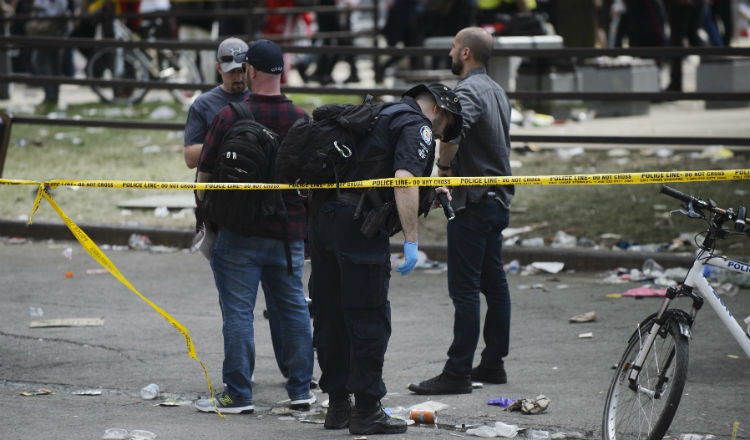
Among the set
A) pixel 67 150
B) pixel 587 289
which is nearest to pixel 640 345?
pixel 587 289

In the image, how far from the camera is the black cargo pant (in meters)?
5.25

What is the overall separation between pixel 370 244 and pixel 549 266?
4.10 metres

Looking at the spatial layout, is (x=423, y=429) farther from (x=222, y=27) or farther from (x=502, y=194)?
(x=222, y=27)

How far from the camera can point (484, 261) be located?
251 inches

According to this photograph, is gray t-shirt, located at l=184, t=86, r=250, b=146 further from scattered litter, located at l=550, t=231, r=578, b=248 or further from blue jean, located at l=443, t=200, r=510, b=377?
scattered litter, located at l=550, t=231, r=578, b=248

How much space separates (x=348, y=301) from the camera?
529 cm

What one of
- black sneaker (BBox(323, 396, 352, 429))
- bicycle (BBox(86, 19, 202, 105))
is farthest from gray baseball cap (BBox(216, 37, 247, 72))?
bicycle (BBox(86, 19, 202, 105))

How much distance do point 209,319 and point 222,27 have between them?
11208 mm

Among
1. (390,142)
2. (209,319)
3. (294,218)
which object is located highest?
(390,142)

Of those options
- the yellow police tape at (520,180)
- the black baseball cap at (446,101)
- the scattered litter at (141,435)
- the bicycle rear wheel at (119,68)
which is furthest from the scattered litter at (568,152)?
the scattered litter at (141,435)

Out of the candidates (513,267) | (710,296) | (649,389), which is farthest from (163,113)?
(710,296)

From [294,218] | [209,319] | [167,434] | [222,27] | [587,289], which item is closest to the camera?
[167,434]

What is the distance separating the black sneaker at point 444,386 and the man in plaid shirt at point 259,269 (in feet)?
2.06

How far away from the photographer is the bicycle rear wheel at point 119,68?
56.2 feet
